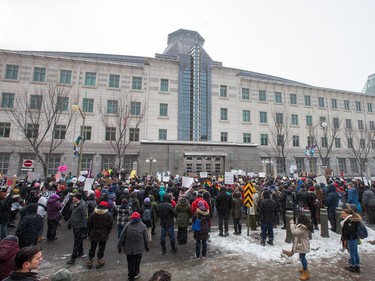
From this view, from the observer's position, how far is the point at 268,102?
124ft

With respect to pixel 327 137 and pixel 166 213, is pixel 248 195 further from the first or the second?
pixel 327 137

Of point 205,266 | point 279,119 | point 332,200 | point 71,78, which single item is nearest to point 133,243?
point 205,266

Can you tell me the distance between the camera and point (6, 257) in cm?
351

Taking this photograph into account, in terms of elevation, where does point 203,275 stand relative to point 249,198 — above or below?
below

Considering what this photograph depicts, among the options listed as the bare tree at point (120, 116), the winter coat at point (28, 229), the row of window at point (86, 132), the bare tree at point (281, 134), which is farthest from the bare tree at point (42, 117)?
the bare tree at point (281, 134)

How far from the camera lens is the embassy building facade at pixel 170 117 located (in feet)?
91.4

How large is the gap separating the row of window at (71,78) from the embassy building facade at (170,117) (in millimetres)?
139

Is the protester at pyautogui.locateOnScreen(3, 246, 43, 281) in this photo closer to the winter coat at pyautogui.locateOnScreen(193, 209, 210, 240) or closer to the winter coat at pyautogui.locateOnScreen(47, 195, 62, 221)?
the winter coat at pyautogui.locateOnScreen(193, 209, 210, 240)

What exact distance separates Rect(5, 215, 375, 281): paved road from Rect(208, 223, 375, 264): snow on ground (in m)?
0.16

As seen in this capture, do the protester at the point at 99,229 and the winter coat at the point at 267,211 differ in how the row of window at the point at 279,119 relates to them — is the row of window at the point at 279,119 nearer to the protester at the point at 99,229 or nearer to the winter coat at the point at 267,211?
the winter coat at the point at 267,211

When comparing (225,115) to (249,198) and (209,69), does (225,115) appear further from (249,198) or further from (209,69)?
(249,198)

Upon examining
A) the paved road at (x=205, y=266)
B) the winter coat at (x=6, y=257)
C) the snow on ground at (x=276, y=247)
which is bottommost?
the paved road at (x=205, y=266)

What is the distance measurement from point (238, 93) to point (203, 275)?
3436 centimetres

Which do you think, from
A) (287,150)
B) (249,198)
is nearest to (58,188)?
(249,198)
